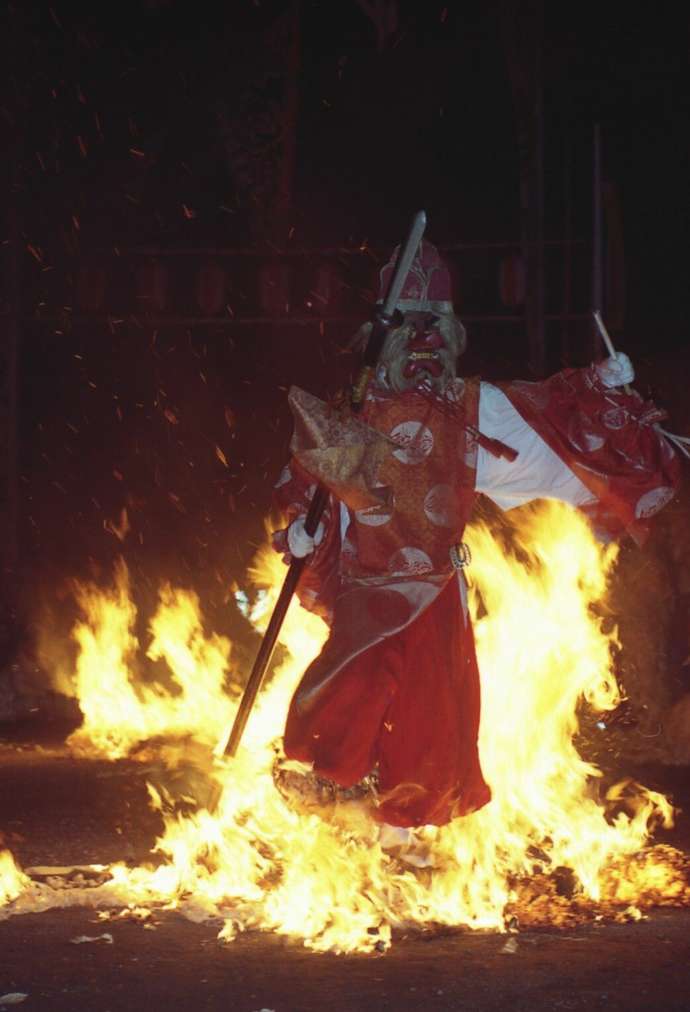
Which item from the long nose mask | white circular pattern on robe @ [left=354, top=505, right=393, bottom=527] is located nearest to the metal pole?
the long nose mask

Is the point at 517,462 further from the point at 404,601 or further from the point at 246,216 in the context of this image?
the point at 246,216

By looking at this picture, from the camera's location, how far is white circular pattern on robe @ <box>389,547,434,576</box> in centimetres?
546

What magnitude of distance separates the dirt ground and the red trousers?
0.55 metres

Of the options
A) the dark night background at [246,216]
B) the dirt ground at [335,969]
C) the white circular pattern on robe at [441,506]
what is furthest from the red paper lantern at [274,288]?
the dirt ground at [335,969]

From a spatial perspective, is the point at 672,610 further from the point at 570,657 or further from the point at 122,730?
the point at 122,730

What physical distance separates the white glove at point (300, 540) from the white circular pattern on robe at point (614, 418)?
1.18 meters

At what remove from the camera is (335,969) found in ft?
15.2

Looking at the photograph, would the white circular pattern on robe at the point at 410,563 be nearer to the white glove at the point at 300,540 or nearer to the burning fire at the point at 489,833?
the white glove at the point at 300,540

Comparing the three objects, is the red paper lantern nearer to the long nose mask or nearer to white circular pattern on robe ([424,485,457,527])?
the long nose mask

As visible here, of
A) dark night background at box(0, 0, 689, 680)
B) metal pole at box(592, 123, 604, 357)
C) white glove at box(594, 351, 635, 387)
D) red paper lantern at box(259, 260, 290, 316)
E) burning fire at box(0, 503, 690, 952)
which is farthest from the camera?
red paper lantern at box(259, 260, 290, 316)

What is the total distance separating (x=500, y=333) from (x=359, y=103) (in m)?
1.96

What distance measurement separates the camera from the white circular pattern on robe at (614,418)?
5535mm

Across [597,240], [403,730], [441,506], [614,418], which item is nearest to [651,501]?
[614,418]

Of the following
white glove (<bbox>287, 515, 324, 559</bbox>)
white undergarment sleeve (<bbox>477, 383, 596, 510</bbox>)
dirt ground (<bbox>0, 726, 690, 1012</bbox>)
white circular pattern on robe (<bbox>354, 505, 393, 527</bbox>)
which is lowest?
dirt ground (<bbox>0, 726, 690, 1012</bbox>)
